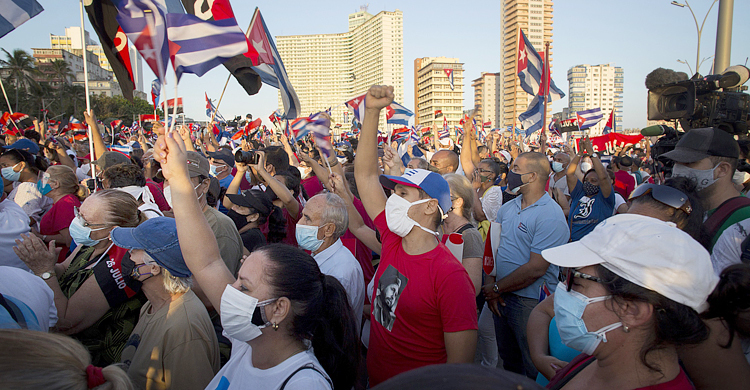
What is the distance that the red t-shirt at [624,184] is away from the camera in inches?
286

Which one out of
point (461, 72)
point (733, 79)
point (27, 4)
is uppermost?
point (461, 72)

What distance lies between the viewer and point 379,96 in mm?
2711

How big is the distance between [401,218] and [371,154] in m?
0.56

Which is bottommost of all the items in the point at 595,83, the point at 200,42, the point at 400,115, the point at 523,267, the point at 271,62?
the point at 523,267

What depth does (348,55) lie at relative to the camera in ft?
495

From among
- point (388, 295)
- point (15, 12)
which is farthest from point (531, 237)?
point (15, 12)

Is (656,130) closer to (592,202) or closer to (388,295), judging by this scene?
(592,202)

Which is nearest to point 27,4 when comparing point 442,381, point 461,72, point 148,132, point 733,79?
point 442,381

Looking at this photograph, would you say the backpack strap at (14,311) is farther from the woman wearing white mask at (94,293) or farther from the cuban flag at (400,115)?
the cuban flag at (400,115)

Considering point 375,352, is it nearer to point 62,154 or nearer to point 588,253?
point 588,253

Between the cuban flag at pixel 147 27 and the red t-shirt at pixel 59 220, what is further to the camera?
the red t-shirt at pixel 59 220

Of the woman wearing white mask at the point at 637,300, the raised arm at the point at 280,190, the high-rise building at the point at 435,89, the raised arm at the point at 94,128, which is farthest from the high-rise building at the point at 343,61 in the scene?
the woman wearing white mask at the point at 637,300

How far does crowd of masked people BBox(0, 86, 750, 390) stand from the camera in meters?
1.47

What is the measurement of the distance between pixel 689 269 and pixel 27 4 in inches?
Result: 207
